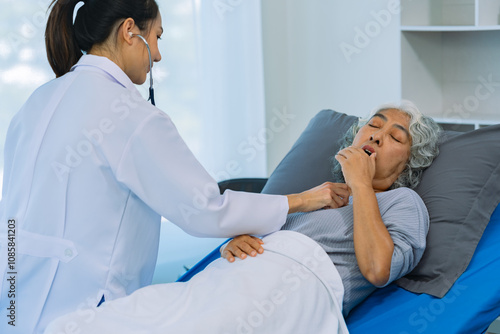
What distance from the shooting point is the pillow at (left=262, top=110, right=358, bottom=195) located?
83.9 inches

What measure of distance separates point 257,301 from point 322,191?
16.4 inches

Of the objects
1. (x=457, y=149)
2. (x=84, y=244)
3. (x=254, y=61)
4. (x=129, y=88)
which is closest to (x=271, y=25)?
(x=254, y=61)

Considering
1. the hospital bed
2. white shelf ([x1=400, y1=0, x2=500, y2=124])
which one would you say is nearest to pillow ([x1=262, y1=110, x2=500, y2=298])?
the hospital bed

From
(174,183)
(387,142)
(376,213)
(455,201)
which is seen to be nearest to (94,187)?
(174,183)

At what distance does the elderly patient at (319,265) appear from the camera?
1.43 m

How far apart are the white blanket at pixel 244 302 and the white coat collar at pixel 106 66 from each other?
1.65ft

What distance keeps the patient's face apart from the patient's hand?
0.44 meters

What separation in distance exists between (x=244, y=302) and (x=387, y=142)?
67 cm

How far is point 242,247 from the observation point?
5.36 feet

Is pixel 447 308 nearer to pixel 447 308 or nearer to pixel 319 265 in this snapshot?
pixel 447 308

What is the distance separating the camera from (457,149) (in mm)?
1863

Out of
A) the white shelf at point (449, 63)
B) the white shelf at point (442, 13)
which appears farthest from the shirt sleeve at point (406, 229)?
the white shelf at point (442, 13)

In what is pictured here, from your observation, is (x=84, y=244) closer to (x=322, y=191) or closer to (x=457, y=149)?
(x=322, y=191)

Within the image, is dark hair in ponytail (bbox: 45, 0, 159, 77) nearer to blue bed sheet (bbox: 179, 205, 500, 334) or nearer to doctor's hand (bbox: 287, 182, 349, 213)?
doctor's hand (bbox: 287, 182, 349, 213)
